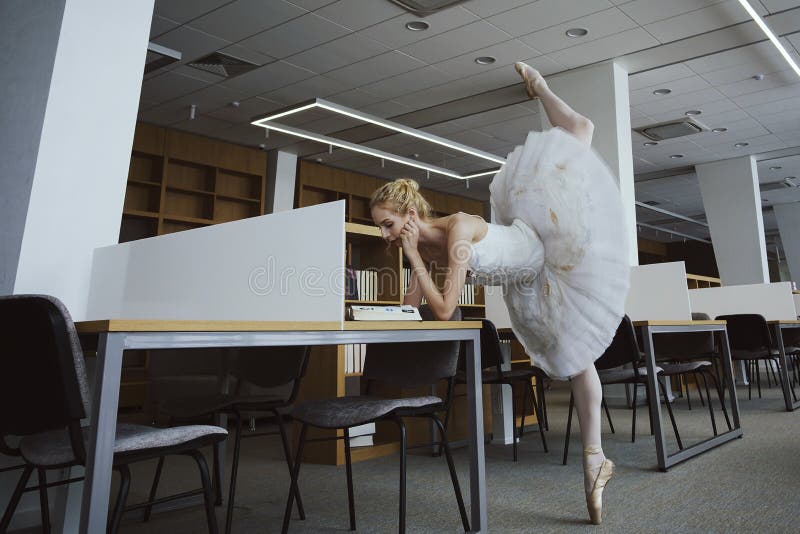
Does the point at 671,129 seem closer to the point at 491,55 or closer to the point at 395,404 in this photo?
the point at 491,55

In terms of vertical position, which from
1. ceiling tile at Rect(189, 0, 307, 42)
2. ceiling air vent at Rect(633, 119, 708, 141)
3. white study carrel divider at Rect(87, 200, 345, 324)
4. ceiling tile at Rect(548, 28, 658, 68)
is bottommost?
white study carrel divider at Rect(87, 200, 345, 324)

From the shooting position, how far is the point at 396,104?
6754 millimetres

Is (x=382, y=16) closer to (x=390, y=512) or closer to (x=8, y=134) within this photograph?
(x=8, y=134)

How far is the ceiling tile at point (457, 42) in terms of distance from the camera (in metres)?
5.13

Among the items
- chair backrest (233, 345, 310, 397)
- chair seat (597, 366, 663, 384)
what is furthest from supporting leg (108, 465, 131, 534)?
chair seat (597, 366, 663, 384)

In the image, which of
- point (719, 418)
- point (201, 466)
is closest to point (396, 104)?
point (719, 418)

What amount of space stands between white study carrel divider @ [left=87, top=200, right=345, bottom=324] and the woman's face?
1.14 ft

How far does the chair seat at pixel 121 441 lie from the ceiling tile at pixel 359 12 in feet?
13.0

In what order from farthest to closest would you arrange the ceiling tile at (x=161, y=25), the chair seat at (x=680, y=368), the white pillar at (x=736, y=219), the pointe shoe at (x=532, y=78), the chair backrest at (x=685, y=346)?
the white pillar at (x=736, y=219) < the ceiling tile at (x=161, y=25) < the chair backrest at (x=685, y=346) < the chair seat at (x=680, y=368) < the pointe shoe at (x=532, y=78)

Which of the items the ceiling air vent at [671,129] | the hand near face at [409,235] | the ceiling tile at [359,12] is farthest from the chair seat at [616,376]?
A: the ceiling air vent at [671,129]

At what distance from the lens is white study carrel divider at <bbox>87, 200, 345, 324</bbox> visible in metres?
1.73

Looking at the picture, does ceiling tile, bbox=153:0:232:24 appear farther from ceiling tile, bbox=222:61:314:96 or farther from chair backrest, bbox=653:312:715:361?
chair backrest, bbox=653:312:715:361

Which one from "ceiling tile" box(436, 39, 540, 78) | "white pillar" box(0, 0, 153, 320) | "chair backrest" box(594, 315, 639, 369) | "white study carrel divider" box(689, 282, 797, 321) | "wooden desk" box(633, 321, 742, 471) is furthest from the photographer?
"white study carrel divider" box(689, 282, 797, 321)

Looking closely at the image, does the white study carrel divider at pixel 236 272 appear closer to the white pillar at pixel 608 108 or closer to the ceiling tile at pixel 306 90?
the ceiling tile at pixel 306 90
